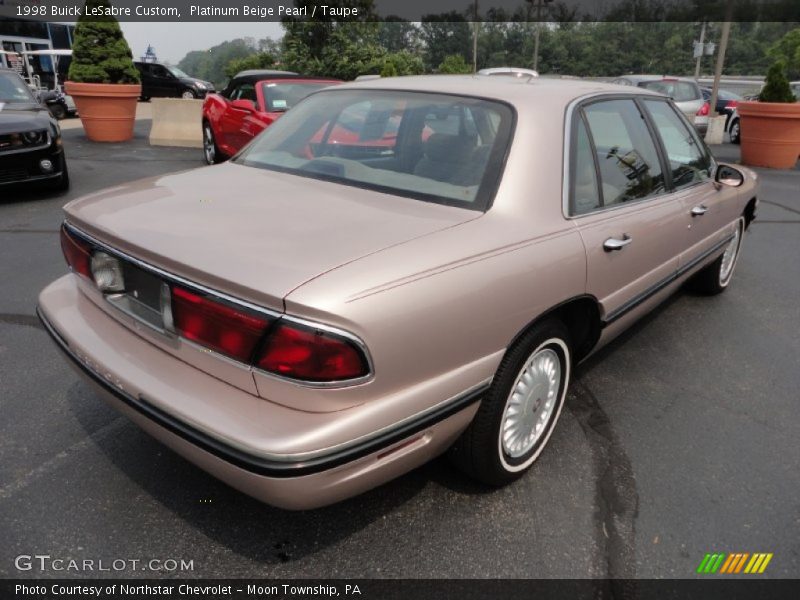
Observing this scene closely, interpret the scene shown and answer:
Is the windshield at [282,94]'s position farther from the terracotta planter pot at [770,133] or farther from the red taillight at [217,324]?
the terracotta planter pot at [770,133]

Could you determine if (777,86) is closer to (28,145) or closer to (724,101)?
(724,101)

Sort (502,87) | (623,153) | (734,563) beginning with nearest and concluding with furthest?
(734,563) < (502,87) < (623,153)

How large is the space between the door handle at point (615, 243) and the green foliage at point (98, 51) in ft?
38.0

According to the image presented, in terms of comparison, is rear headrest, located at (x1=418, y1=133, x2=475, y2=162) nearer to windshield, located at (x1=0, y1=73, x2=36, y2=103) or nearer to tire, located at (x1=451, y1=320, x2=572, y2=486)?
tire, located at (x1=451, y1=320, x2=572, y2=486)

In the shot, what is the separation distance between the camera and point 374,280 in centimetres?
172

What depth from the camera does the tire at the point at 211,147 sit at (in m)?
9.72

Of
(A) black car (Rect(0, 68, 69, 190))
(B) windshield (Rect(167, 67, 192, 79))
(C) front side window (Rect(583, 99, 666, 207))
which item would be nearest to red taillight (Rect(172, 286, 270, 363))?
(C) front side window (Rect(583, 99, 666, 207))

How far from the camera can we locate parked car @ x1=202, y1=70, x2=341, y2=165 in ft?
26.9

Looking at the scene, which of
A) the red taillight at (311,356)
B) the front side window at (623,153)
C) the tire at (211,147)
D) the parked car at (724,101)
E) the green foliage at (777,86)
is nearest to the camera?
the red taillight at (311,356)

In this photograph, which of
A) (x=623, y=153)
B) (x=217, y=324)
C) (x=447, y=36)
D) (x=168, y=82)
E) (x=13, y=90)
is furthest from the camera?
(x=447, y=36)

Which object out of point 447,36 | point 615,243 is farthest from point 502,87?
point 447,36

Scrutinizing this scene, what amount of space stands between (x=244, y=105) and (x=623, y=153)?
257 inches

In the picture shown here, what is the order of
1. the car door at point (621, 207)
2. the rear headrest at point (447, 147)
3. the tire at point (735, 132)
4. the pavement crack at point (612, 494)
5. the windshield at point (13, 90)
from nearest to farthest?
the pavement crack at point (612, 494) < the rear headrest at point (447, 147) < the car door at point (621, 207) < the windshield at point (13, 90) < the tire at point (735, 132)

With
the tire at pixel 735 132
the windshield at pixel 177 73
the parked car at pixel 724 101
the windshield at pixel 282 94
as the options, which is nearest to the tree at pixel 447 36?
Result: the windshield at pixel 177 73
